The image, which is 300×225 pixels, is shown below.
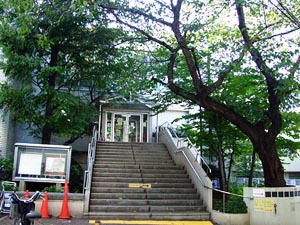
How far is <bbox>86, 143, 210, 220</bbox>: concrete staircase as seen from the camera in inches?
450

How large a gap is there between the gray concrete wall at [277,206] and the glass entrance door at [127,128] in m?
13.2

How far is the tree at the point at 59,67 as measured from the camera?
1425 centimetres

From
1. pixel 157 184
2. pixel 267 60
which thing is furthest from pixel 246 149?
pixel 267 60

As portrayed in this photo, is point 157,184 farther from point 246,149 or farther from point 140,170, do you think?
point 246,149

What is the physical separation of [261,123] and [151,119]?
1199cm

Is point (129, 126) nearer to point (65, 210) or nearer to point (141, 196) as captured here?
point (141, 196)

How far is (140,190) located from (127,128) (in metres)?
9.88

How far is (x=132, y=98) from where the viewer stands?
71.1 ft

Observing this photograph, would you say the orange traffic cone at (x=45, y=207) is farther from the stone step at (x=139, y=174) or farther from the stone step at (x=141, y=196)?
the stone step at (x=139, y=174)

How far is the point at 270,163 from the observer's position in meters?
10.9

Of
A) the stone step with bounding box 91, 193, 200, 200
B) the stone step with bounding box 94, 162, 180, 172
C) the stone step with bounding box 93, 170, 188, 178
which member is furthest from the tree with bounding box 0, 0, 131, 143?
the stone step with bounding box 91, 193, 200, 200

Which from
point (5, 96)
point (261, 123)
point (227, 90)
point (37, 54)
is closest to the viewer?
point (261, 123)

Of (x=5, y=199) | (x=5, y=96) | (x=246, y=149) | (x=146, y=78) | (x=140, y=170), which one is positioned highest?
(x=146, y=78)

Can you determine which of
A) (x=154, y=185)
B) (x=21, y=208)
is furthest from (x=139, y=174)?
(x=21, y=208)
